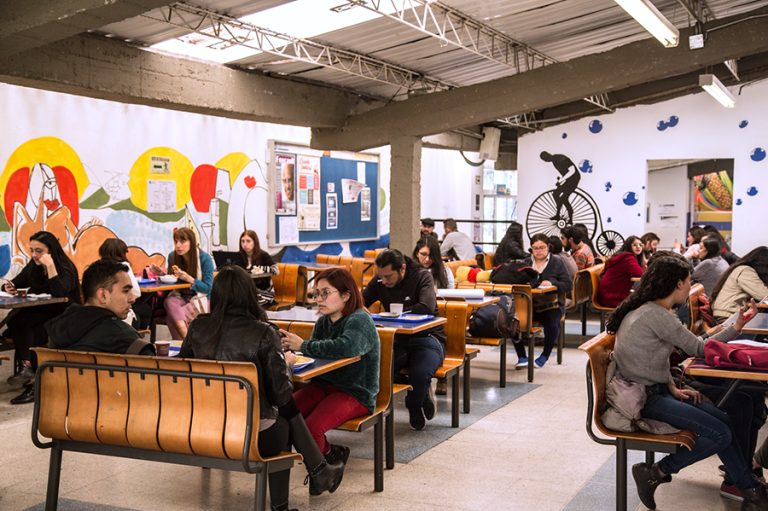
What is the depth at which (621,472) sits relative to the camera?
4.19 meters

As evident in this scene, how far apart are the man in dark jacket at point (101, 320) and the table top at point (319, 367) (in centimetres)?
75

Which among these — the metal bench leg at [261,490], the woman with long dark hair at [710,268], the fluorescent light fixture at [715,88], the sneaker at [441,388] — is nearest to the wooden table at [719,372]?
the metal bench leg at [261,490]

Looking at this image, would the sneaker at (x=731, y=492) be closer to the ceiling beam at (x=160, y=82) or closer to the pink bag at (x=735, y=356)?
the pink bag at (x=735, y=356)

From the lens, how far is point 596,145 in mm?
15906

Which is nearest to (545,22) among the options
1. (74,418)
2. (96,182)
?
(96,182)

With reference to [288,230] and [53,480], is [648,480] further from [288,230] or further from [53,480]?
[288,230]

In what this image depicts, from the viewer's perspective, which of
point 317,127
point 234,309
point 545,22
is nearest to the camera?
point 234,309

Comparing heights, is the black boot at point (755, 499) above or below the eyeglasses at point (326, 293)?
below

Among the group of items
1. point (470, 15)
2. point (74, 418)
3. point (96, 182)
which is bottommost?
point (74, 418)

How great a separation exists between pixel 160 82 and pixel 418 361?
15.4 ft

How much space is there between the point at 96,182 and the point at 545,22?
18.4ft

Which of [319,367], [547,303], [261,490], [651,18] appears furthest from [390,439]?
[651,18]

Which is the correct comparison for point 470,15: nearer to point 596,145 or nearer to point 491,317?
point 491,317

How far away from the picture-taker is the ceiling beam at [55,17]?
5734 mm
